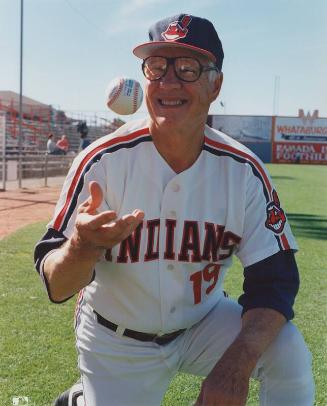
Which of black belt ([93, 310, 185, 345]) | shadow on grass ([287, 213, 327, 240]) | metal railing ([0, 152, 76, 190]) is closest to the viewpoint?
black belt ([93, 310, 185, 345])

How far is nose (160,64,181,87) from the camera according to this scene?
7.30 ft

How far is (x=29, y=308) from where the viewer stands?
14.5 feet

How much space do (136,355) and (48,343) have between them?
1.55 metres

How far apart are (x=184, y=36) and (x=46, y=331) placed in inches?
99.1

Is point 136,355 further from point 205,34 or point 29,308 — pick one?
point 29,308

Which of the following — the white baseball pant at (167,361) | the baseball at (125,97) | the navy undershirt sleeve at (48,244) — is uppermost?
the baseball at (125,97)

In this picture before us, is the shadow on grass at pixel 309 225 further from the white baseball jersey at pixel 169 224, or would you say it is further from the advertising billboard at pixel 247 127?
the advertising billboard at pixel 247 127

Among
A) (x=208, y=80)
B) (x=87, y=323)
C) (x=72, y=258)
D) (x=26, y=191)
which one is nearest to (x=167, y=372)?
(x=87, y=323)

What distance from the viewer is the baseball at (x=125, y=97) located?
8.17 metres

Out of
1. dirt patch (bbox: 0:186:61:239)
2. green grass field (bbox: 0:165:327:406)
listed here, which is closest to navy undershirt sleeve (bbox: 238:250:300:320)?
green grass field (bbox: 0:165:327:406)

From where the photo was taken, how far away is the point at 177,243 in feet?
7.48

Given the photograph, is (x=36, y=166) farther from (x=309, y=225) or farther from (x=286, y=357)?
(x=286, y=357)

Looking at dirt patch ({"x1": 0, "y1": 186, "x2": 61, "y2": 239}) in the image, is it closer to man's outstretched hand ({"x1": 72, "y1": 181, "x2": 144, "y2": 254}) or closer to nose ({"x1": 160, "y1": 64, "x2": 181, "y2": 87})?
nose ({"x1": 160, "y1": 64, "x2": 181, "y2": 87})

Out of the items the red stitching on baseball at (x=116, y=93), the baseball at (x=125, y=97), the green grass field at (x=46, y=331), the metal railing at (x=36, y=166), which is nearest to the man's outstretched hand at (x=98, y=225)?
the green grass field at (x=46, y=331)
